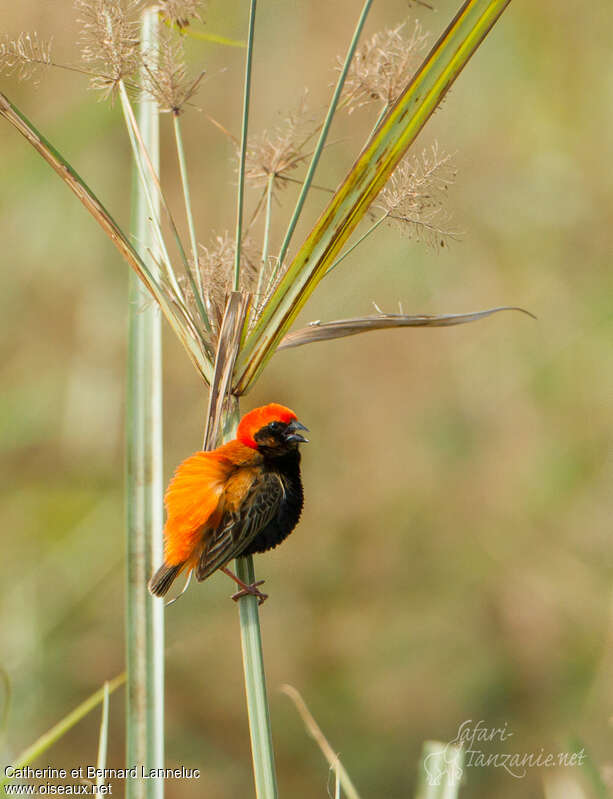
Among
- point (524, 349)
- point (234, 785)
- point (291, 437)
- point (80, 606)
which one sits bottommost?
point (234, 785)

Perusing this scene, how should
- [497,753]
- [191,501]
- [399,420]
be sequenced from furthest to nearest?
1. [399,420]
2. [497,753]
3. [191,501]

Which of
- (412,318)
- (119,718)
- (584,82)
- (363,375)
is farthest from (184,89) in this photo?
(119,718)

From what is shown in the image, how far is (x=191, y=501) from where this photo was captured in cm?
178

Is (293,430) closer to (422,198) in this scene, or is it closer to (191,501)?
(191,501)

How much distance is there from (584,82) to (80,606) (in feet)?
12.6

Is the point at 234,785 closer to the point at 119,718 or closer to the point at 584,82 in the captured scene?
the point at 119,718

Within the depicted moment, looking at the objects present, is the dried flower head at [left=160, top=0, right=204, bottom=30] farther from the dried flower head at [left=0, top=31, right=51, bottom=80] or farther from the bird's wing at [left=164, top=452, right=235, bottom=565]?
the bird's wing at [left=164, top=452, right=235, bottom=565]

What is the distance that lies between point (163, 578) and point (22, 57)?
1117mm

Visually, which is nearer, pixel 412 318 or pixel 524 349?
pixel 412 318

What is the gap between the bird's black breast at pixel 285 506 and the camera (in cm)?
195

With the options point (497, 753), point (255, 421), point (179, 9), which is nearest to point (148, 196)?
point (179, 9)

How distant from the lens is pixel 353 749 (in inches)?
170

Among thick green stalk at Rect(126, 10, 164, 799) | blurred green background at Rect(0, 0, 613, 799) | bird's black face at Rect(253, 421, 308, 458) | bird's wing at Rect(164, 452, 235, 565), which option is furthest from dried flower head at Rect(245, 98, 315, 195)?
blurred green background at Rect(0, 0, 613, 799)

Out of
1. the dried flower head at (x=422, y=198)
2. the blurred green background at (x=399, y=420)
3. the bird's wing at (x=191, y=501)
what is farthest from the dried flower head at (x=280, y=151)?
the blurred green background at (x=399, y=420)
